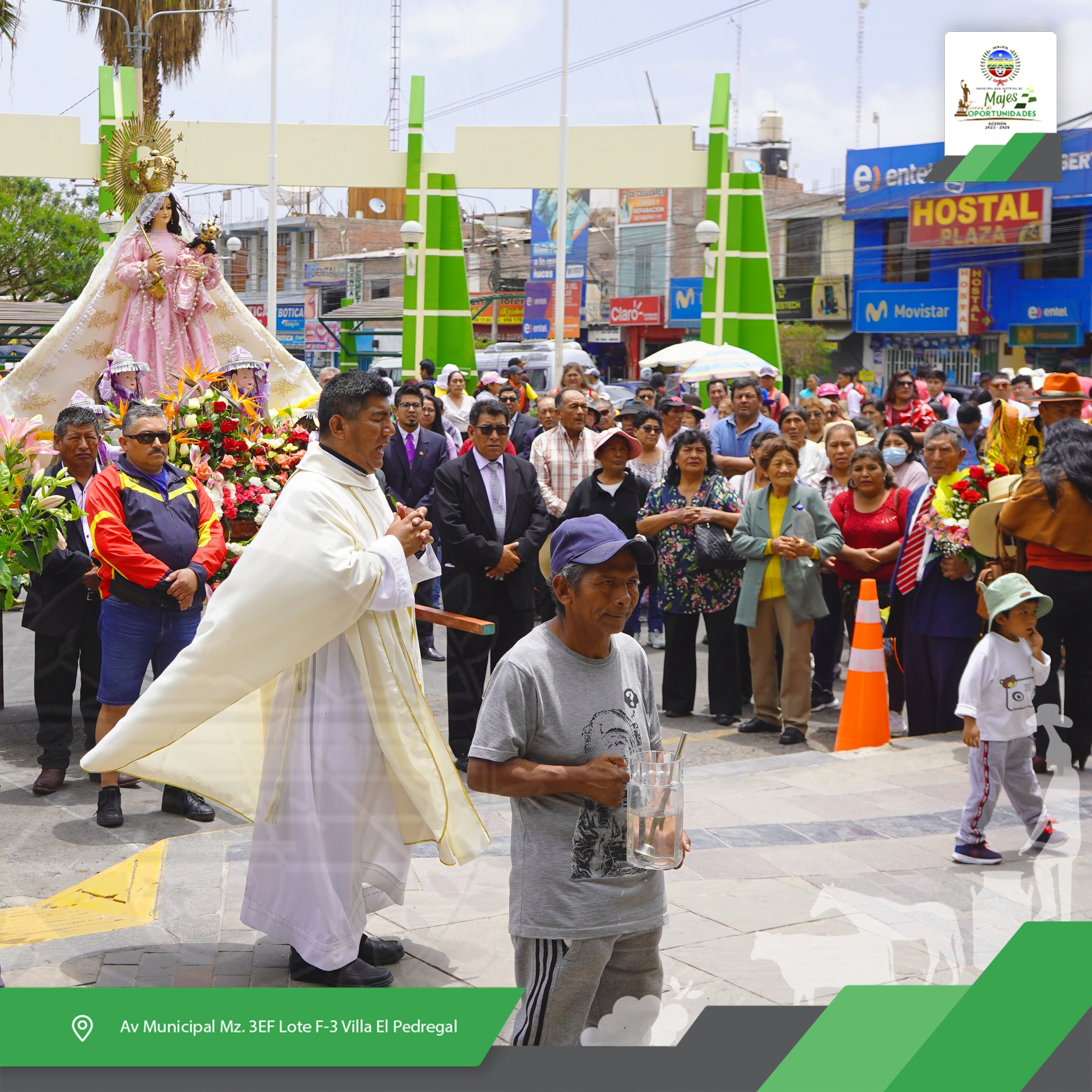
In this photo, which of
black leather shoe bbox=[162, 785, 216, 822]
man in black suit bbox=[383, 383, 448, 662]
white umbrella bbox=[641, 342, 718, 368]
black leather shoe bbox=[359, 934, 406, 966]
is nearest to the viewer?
black leather shoe bbox=[359, 934, 406, 966]

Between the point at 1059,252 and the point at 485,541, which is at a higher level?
the point at 1059,252

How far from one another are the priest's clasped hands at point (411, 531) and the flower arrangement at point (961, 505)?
3.61 metres

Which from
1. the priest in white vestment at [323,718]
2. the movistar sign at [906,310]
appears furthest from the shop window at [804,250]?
the priest in white vestment at [323,718]

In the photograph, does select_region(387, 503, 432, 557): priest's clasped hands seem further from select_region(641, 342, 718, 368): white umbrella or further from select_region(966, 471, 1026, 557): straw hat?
select_region(641, 342, 718, 368): white umbrella

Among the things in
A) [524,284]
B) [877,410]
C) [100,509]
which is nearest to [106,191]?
[100,509]

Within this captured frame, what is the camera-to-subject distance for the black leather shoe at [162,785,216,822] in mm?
5609

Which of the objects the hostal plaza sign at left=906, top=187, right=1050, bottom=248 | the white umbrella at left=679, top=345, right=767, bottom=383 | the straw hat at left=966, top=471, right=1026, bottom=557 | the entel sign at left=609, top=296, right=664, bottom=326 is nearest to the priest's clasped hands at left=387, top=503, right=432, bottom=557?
the hostal plaza sign at left=906, top=187, right=1050, bottom=248

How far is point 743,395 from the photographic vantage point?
963cm

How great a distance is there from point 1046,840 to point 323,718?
2961mm

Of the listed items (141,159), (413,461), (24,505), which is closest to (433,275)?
(413,461)

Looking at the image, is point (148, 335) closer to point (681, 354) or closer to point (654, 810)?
point (654, 810)

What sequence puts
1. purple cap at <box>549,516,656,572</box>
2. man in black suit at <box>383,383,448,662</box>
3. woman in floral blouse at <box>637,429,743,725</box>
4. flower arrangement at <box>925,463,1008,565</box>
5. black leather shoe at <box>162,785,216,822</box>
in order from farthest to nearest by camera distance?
man in black suit at <box>383,383,448,662</box>, woman in floral blouse at <box>637,429,743,725</box>, flower arrangement at <box>925,463,1008,565</box>, black leather shoe at <box>162,785,216,822</box>, purple cap at <box>549,516,656,572</box>

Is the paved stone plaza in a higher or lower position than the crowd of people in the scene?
lower

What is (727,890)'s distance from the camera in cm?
449
